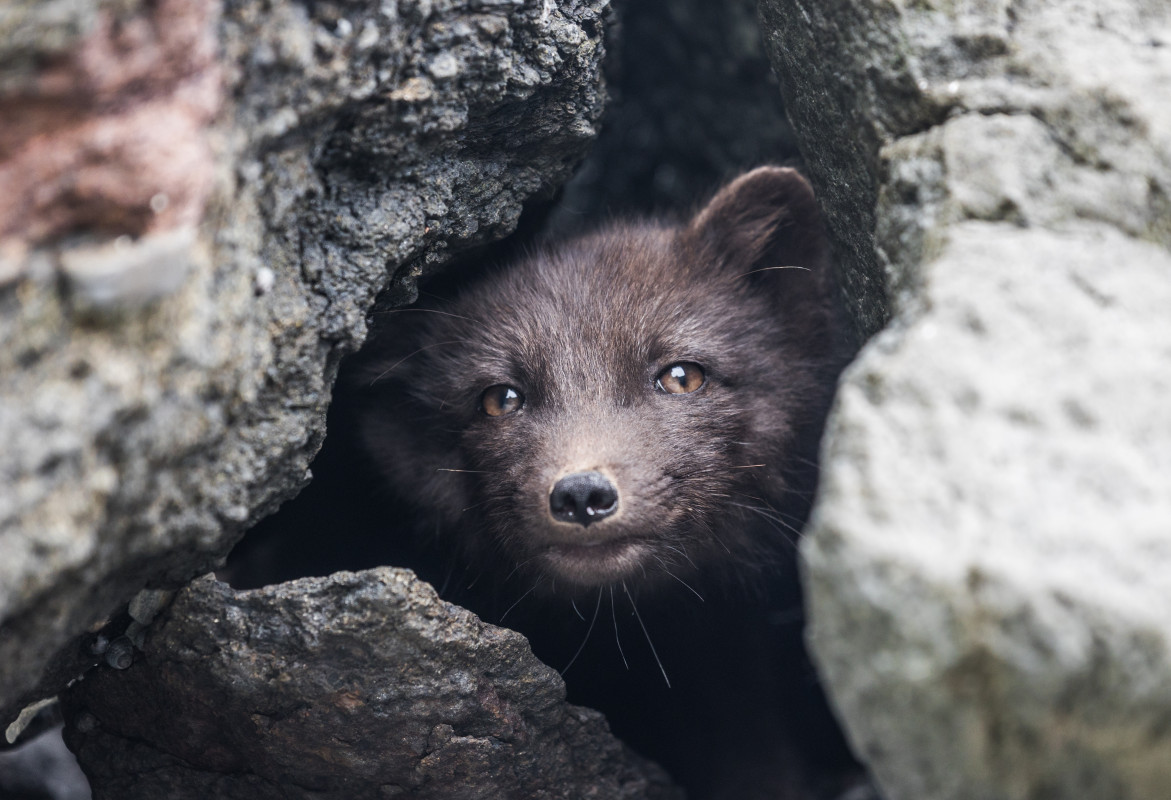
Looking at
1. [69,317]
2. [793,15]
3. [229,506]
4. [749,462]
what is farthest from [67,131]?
[749,462]

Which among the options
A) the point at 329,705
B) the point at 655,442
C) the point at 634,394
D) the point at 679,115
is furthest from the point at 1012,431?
the point at 679,115

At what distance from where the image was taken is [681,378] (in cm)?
369

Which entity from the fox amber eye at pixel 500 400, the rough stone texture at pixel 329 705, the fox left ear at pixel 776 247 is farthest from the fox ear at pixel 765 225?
the rough stone texture at pixel 329 705

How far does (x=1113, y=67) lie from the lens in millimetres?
2426

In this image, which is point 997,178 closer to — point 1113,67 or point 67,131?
point 1113,67

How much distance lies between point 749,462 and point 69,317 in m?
2.44

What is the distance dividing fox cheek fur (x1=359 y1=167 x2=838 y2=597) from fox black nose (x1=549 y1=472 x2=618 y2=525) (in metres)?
0.09

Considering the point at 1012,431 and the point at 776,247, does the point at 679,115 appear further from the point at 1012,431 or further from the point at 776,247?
the point at 1012,431

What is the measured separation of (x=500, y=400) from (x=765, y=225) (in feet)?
4.17

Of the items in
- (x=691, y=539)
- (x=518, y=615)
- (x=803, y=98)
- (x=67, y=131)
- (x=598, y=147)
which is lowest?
(x=518, y=615)

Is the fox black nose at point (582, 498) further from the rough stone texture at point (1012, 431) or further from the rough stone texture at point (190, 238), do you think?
the rough stone texture at point (1012, 431)

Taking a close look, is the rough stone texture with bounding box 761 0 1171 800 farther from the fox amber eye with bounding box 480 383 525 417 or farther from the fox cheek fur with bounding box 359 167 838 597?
the fox amber eye with bounding box 480 383 525 417

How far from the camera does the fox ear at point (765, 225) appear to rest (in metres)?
3.86

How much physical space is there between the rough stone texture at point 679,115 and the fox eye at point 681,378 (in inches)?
43.8
